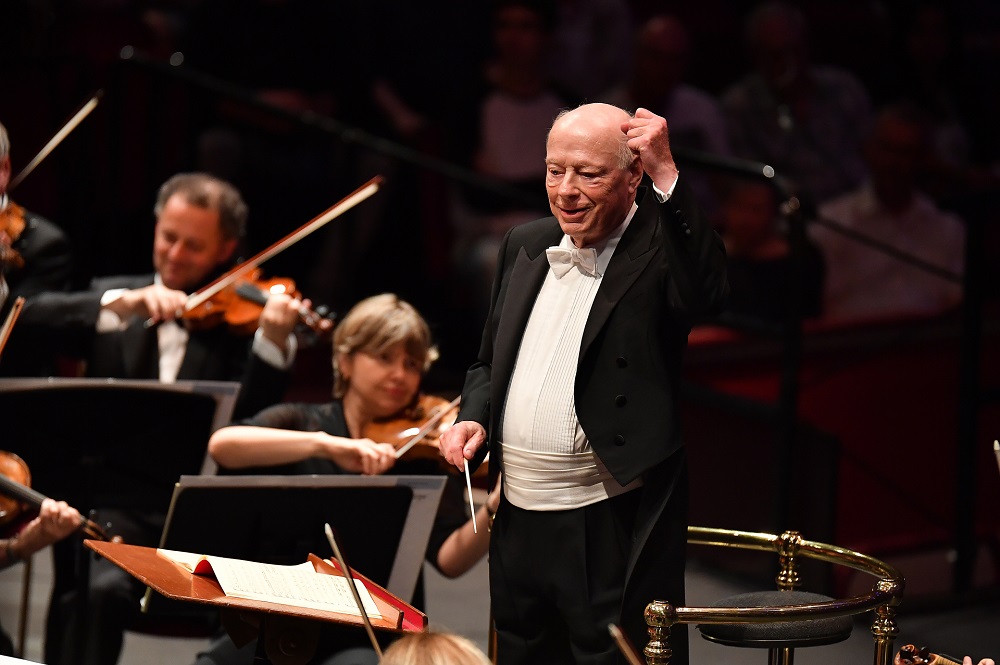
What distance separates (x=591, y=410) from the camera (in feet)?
8.20

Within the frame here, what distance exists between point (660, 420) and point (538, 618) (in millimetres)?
405

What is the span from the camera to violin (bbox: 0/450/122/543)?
122 inches

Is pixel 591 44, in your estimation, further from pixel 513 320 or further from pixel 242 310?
pixel 513 320

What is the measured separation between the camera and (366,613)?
2373 mm

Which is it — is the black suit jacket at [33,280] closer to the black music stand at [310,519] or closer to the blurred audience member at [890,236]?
the black music stand at [310,519]

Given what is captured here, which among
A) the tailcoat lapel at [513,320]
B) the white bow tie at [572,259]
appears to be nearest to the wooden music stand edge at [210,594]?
the tailcoat lapel at [513,320]

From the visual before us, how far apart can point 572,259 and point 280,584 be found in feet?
2.40

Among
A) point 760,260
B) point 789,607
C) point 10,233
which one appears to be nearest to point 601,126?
point 789,607

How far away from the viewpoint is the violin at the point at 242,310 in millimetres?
3848

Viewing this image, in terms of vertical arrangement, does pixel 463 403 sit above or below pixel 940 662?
above

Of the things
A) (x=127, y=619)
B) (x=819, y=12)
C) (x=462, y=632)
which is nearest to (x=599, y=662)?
(x=127, y=619)

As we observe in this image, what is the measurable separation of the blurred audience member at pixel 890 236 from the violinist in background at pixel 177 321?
2634 mm

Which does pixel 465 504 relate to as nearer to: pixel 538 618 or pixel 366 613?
pixel 538 618

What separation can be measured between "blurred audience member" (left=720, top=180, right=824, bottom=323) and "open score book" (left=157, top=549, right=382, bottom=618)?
9.31 feet
